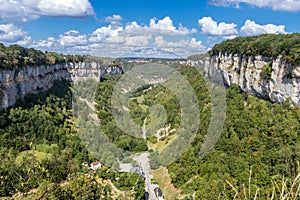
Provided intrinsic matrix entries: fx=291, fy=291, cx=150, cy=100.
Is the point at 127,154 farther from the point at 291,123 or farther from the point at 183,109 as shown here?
the point at 291,123

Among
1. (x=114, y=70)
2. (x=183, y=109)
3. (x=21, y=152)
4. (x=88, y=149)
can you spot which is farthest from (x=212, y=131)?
(x=114, y=70)

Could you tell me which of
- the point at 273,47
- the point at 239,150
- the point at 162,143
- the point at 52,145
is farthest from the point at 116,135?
the point at 273,47

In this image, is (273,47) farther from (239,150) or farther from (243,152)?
(243,152)

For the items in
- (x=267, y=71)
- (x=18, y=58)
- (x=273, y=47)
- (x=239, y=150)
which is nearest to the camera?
(x=239, y=150)

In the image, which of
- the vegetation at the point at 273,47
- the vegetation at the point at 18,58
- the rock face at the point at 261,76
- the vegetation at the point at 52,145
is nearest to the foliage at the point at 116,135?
the vegetation at the point at 52,145

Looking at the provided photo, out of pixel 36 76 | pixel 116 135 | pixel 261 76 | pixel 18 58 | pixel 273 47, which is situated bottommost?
pixel 116 135

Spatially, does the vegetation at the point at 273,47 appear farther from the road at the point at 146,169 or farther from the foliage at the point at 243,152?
the road at the point at 146,169
